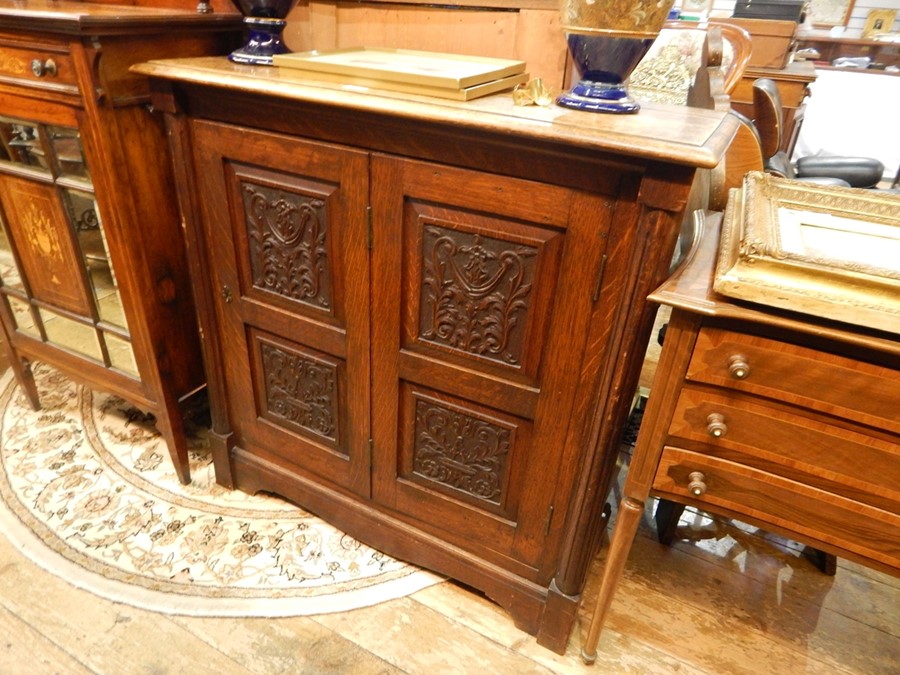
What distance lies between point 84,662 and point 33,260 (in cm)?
100

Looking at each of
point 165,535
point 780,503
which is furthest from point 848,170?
point 165,535

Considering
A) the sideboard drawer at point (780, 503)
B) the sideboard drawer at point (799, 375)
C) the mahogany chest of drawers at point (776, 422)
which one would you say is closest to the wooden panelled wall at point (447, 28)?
the mahogany chest of drawers at point (776, 422)

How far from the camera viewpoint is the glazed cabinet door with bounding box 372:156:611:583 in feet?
3.13

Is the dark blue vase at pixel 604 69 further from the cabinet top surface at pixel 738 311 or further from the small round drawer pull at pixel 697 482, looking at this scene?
the small round drawer pull at pixel 697 482

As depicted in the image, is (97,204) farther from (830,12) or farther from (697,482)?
(830,12)

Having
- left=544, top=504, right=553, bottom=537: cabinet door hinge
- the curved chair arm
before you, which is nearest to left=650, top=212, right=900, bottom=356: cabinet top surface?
left=544, top=504, right=553, bottom=537: cabinet door hinge

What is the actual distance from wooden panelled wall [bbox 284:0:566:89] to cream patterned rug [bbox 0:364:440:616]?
116cm

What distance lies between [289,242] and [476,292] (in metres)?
0.42

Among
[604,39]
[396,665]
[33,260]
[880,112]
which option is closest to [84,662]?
[396,665]

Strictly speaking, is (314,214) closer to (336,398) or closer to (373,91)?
(373,91)

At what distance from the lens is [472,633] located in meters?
1.30

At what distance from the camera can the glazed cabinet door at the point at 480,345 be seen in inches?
37.5

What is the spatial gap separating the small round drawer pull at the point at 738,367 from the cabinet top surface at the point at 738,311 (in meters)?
0.06

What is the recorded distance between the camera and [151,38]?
4.04 ft
